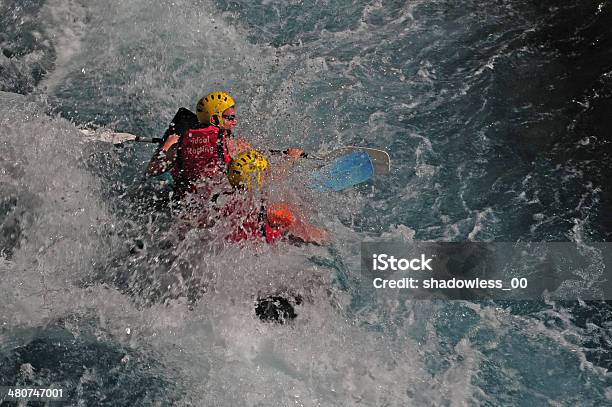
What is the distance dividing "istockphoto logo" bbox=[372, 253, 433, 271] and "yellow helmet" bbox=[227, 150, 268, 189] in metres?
1.54

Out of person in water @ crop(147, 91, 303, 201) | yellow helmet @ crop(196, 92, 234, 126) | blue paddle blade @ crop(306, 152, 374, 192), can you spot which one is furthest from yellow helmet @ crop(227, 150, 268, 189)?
blue paddle blade @ crop(306, 152, 374, 192)

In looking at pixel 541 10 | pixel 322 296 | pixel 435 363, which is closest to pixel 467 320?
pixel 435 363

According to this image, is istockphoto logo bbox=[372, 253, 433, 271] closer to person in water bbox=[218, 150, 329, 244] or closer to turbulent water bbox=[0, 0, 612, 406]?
turbulent water bbox=[0, 0, 612, 406]

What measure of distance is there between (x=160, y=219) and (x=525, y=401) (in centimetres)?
331

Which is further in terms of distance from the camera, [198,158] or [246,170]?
[198,158]

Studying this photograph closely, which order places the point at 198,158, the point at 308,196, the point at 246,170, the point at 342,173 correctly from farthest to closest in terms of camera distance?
the point at 342,173
the point at 308,196
the point at 198,158
the point at 246,170

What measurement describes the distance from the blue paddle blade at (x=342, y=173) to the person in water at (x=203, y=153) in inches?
37.6

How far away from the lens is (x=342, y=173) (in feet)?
22.9

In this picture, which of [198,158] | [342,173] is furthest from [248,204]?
[342,173]

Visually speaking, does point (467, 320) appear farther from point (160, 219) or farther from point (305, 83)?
point (305, 83)
